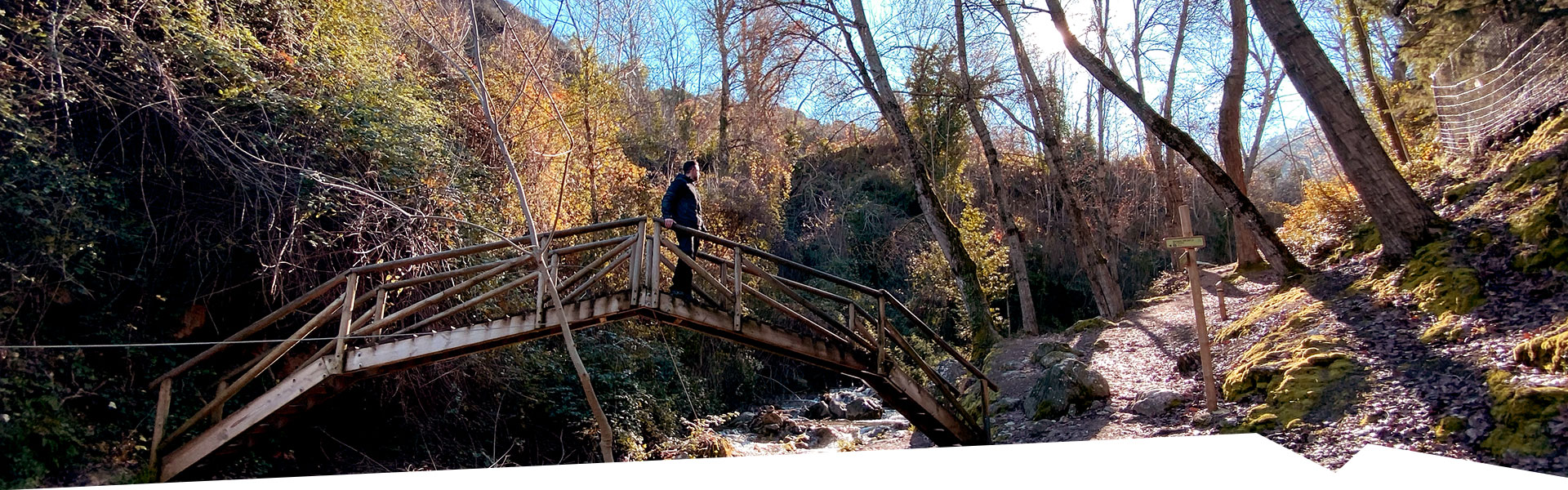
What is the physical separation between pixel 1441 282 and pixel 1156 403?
4.63ft

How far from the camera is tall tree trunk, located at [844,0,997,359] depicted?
8102 mm

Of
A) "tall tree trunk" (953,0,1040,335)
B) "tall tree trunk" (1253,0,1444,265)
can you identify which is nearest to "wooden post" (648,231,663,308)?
"tall tree trunk" (1253,0,1444,265)

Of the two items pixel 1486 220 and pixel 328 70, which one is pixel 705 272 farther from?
pixel 1486 220

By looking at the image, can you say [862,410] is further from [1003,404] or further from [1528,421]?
[1528,421]

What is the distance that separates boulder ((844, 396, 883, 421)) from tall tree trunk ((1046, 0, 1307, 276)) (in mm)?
4219

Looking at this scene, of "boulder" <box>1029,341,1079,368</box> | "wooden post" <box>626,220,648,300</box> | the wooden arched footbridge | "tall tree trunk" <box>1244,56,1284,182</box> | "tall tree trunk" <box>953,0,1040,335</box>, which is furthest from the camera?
"tall tree trunk" <box>1244,56,1284,182</box>

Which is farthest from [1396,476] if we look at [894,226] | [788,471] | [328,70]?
[894,226]

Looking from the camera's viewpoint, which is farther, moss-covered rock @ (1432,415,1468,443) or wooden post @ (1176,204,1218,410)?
wooden post @ (1176,204,1218,410)

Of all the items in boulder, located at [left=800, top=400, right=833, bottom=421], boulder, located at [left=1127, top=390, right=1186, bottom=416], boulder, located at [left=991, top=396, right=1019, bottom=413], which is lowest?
boulder, located at [left=800, top=400, right=833, bottom=421]

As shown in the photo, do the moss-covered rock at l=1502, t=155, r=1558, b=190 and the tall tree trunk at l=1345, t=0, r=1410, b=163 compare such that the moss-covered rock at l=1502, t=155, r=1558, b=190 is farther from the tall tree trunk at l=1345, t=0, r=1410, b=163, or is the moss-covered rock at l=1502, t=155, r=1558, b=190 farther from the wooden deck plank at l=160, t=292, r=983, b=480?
the wooden deck plank at l=160, t=292, r=983, b=480

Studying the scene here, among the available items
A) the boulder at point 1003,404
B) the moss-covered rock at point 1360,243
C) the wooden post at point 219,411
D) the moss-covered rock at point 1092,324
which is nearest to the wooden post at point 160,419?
the wooden post at point 219,411

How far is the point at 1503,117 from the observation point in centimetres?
530

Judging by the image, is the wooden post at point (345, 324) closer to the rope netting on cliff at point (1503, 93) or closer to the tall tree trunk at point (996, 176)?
the rope netting on cliff at point (1503, 93)

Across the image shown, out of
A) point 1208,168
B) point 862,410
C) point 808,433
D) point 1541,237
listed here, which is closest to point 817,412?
point 862,410
